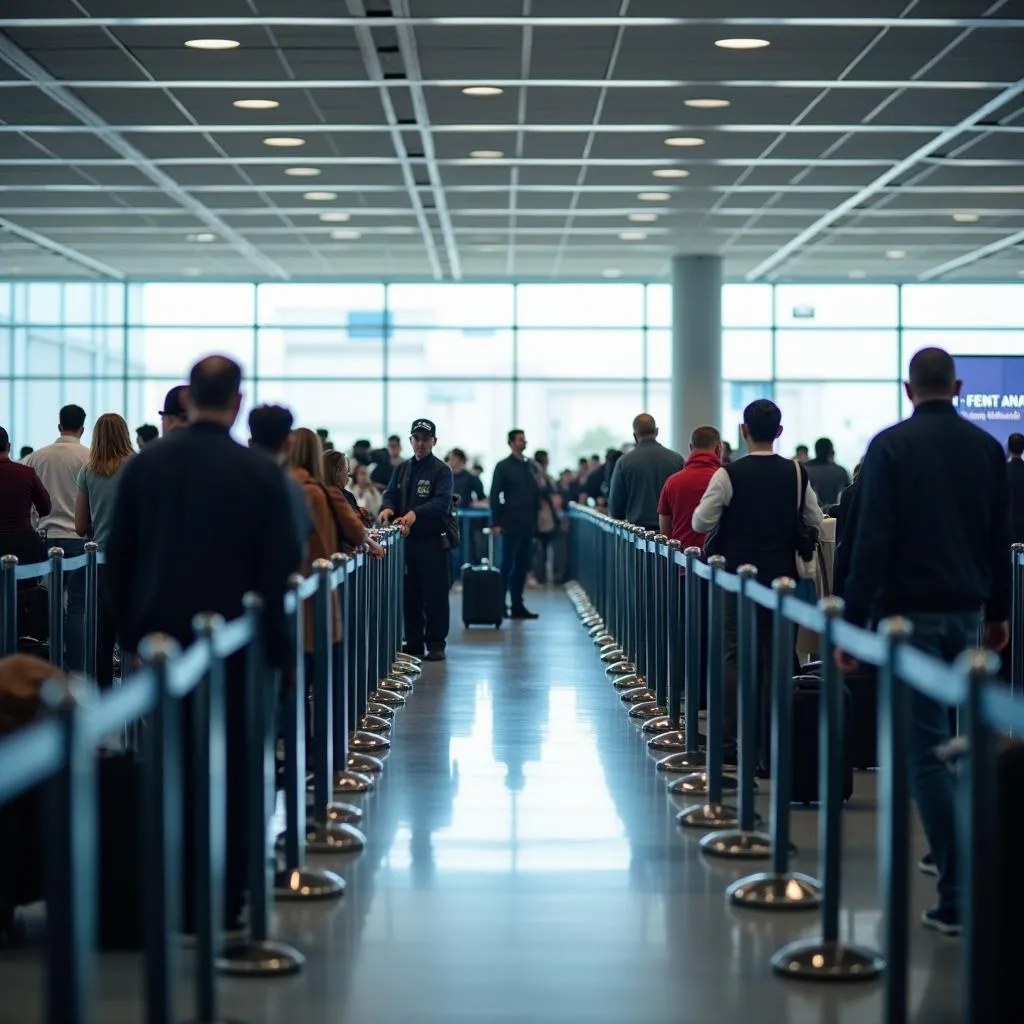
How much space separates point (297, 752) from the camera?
5785mm

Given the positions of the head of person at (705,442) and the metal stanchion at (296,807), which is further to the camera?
the head of person at (705,442)

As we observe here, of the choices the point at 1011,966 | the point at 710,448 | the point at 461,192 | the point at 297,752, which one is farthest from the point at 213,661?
the point at 461,192

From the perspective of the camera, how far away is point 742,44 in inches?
506

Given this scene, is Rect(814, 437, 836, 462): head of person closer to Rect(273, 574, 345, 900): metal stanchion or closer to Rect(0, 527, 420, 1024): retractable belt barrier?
Rect(0, 527, 420, 1024): retractable belt barrier

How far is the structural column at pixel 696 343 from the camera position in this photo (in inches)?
958

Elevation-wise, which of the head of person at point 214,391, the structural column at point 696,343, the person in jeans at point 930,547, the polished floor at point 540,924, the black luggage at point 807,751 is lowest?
the polished floor at point 540,924

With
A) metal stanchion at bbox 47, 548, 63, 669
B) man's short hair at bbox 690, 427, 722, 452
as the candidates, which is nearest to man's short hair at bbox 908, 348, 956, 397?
man's short hair at bbox 690, 427, 722, 452

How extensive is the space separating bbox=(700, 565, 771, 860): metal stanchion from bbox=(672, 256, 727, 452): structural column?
18.0 metres

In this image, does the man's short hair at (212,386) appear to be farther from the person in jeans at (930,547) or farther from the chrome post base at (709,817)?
the chrome post base at (709,817)

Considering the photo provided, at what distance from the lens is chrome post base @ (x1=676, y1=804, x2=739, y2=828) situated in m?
6.93

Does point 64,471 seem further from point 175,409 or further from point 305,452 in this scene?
→ point 305,452

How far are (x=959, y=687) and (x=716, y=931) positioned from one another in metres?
2.13

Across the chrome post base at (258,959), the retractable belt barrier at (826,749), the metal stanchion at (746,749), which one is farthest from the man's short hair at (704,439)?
the chrome post base at (258,959)

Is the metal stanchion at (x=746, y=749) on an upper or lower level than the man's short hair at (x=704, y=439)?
lower
